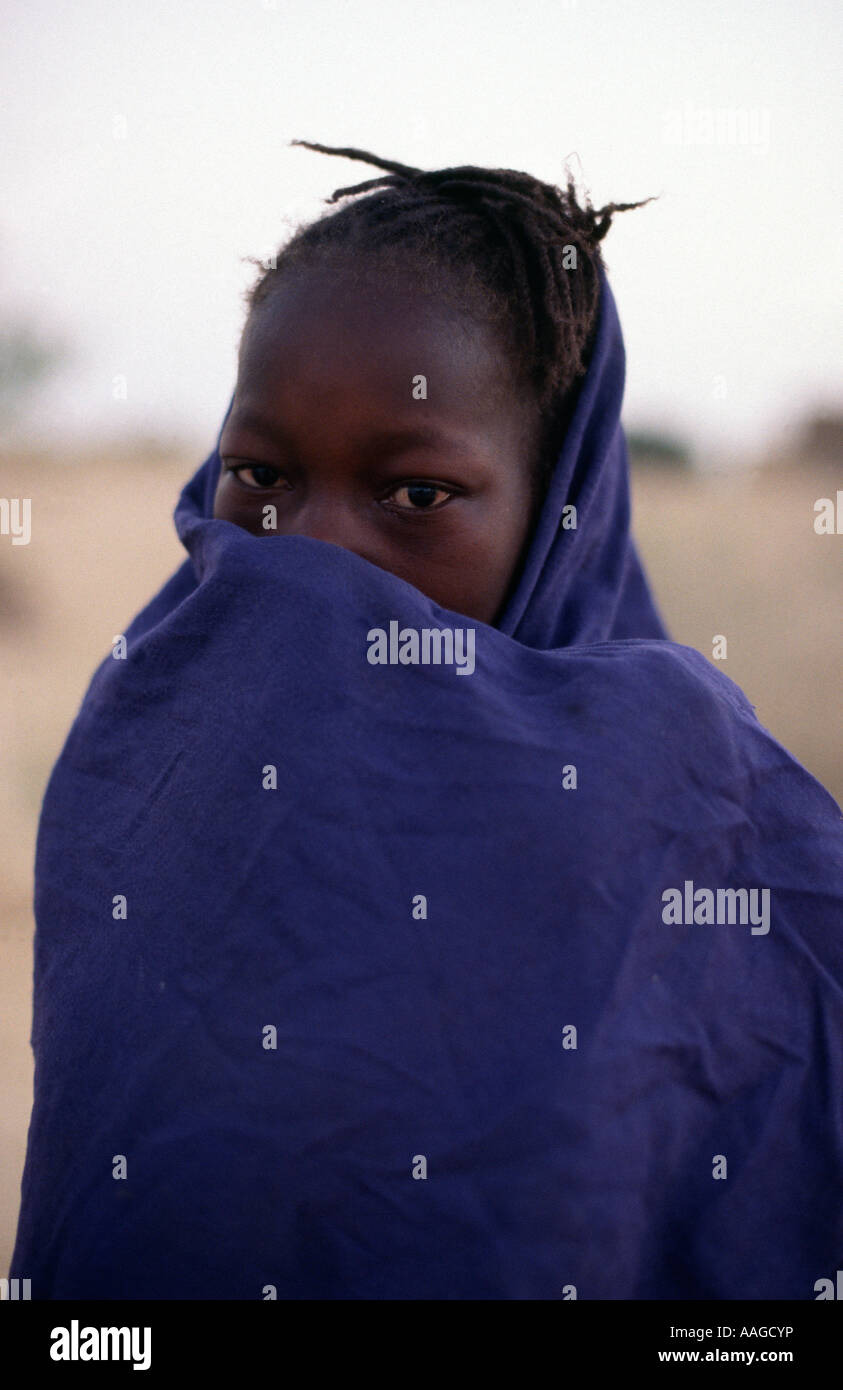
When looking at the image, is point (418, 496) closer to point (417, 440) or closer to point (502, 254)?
point (417, 440)

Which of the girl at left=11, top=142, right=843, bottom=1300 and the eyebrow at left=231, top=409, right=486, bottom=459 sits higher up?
the eyebrow at left=231, top=409, right=486, bottom=459

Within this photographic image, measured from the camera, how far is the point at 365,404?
1702 millimetres

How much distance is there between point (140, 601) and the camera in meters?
10.5

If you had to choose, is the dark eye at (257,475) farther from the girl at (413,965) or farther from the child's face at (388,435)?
the girl at (413,965)

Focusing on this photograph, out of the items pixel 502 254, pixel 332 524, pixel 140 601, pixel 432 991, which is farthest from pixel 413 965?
pixel 140 601

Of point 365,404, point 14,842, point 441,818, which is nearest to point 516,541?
point 365,404

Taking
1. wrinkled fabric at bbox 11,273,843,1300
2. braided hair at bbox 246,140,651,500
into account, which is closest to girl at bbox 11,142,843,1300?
wrinkled fabric at bbox 11,273,843,1300

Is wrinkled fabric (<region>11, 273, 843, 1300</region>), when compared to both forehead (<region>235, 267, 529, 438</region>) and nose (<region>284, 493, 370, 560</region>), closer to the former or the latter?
nose (<region>284, 493, 370, 560</region>)

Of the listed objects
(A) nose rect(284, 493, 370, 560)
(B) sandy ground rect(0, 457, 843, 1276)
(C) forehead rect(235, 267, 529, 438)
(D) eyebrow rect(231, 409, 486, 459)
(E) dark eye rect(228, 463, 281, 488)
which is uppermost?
(B) sandy ground rect(0, 457, 843, 1276)

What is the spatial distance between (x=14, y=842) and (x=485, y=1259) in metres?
5.22

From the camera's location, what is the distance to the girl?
1282 millimetres

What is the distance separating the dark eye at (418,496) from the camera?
1740mm

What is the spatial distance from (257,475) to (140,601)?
893 centimetres
